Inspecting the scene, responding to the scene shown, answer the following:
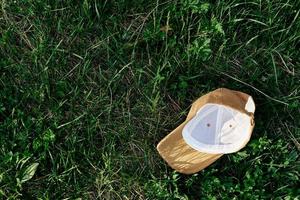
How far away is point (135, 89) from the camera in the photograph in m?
2.67

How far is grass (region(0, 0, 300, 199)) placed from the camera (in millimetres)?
2555

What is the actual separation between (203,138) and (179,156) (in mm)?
146

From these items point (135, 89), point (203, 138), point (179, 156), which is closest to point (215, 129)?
point (203, 138)

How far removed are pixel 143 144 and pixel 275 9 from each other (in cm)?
94

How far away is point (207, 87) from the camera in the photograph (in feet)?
8.70

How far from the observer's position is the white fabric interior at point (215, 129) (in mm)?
2576

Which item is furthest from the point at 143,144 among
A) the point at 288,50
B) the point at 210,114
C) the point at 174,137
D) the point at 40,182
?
the point at 288,50

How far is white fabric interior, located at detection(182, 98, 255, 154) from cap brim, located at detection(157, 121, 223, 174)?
30 millimetres

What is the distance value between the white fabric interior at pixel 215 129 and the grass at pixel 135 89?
9 centimetres

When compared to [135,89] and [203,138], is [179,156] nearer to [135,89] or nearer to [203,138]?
[203,138]

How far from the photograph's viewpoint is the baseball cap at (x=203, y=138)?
8.41ft

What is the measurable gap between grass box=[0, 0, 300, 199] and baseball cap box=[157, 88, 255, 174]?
63mm

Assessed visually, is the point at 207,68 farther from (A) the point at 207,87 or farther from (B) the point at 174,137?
(B) the point at 174,137

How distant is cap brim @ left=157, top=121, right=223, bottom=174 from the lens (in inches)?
102
